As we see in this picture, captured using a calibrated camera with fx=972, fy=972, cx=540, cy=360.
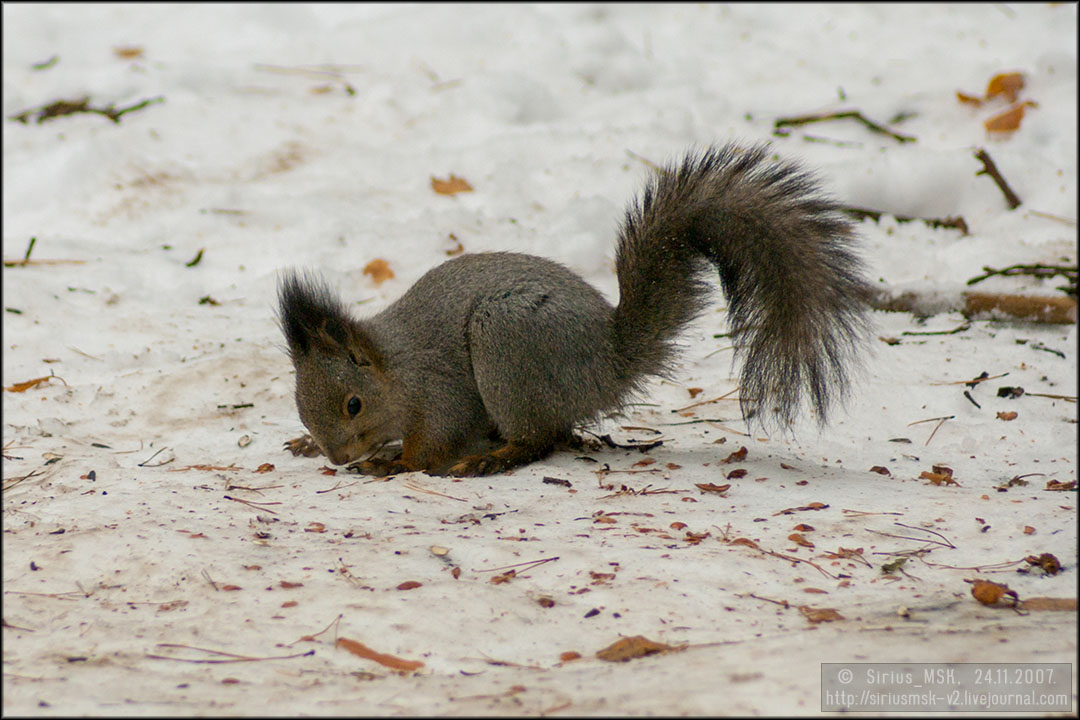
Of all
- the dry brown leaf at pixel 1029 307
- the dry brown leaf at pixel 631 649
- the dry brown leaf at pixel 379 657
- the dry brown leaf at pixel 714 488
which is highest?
the dry brown leaf at pixel 379 657

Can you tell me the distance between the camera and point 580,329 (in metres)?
2.68

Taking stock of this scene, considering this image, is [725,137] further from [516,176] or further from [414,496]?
[414,496]

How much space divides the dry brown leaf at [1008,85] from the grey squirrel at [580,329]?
118 inches

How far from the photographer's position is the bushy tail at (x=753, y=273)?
7.71 feet

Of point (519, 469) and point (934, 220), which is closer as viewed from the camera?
point (519, 469)

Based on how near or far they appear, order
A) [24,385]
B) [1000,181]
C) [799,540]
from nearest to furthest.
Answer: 1. [799,540]
2. [24,385]
3. [1000,181]

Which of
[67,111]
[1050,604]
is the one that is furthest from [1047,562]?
[67,111]

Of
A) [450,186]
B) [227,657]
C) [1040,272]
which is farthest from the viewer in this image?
[450,186]

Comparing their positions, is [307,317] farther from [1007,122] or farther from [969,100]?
[969,100]

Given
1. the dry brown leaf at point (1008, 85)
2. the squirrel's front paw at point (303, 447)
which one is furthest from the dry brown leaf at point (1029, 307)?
the squirrel's front paw at point (303, 447)

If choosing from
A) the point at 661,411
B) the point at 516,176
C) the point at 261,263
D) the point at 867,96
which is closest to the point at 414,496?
the point at 661,411

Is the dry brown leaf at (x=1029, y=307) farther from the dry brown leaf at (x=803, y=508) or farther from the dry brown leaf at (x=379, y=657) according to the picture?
the dry brown leaf at (x=379, y=657)

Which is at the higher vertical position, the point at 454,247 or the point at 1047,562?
the point at 454,247

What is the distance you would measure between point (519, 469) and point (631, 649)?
1.22 metres
